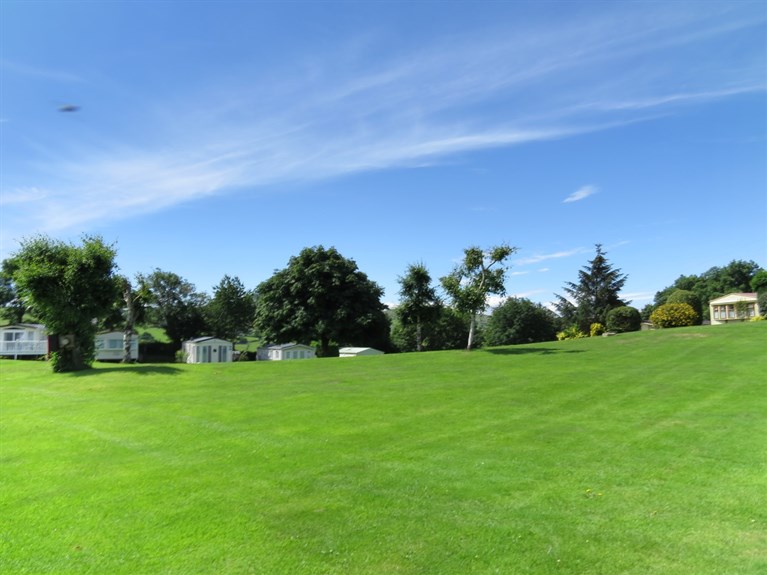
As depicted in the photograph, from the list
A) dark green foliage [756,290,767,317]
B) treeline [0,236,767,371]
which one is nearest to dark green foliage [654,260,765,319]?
treeline [0,236,767,371]

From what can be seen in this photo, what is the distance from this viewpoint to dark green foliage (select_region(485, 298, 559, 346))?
75.0 meters

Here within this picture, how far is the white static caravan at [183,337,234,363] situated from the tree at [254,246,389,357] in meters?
4.50

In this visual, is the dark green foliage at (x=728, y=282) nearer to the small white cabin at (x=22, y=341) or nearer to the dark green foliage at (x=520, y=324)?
the dark green foliage at (x=520, y=324)

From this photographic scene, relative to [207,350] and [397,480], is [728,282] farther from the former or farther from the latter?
[397,480]

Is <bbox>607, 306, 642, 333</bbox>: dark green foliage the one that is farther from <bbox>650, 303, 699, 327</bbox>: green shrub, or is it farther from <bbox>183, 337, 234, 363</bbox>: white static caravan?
<bbox>183, 337, 234, 363</bbox>: white static caravan

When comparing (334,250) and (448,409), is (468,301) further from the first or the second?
(334,250)

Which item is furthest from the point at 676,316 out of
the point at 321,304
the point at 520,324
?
the point at 520,324

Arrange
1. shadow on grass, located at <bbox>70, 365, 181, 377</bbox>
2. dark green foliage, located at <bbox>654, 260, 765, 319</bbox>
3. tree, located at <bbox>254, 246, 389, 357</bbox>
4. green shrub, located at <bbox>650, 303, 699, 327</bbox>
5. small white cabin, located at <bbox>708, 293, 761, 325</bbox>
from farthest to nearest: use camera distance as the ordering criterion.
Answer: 1. dark green foliage, located at <bbox>654, 260, 765, 319</bbox>
2. small white cabin, located at <bbox>708, 293, 761, 325</bbox>
3. tree, located at <bbox>254, 246, 389, 357</bbox>
4. green shrub, located at <bbox>650, 303, 699, 327</bbox>
5. shadow on grass, located at <bbox>70, 365, 181, 377</bbox>

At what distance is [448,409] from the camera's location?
42.8ft

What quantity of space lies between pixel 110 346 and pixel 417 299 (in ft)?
120

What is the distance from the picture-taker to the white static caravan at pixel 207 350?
4862 cm

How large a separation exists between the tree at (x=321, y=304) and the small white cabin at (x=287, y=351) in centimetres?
76

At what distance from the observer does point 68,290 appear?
25.2 metres

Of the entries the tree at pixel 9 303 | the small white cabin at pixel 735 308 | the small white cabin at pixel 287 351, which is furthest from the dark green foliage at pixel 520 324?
the tree at pixel 9 303
